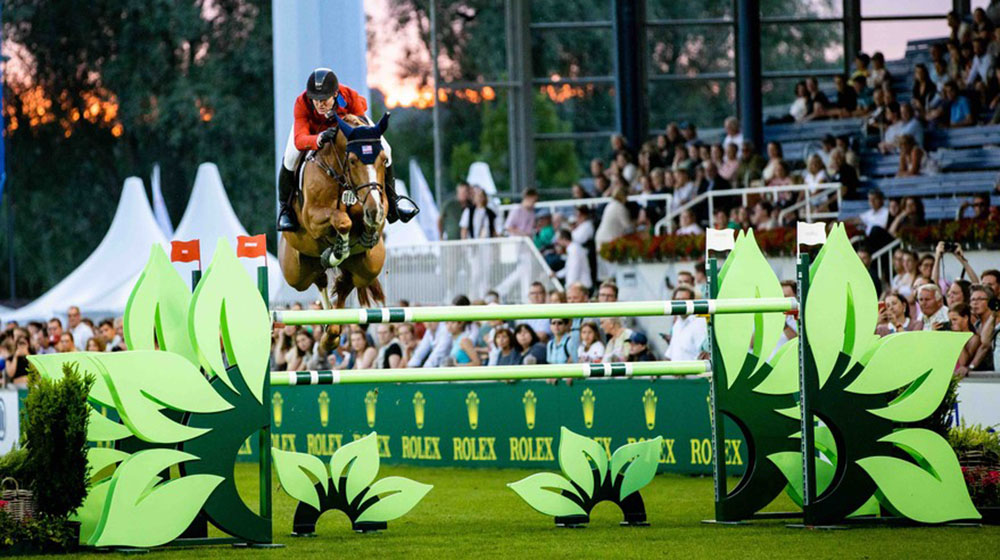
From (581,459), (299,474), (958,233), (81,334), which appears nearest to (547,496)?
(581,459)

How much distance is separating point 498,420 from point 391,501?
200 inches

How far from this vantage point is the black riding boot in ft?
33.9

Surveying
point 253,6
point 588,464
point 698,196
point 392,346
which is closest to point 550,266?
point 698,196

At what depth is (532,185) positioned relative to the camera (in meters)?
25.2

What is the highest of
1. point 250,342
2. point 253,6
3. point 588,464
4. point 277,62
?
point 253,6

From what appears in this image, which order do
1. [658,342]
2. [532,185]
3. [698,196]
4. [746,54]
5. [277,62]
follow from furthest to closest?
1. [532,185]
2. [746,54]
3. [698,196]
4. [658,342]
5. [277,62]

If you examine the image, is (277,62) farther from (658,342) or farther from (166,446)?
(166,446)

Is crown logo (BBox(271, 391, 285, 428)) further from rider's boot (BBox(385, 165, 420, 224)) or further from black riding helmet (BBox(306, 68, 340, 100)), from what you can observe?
black riding helmet (BBox(306, 68, 340, 100))

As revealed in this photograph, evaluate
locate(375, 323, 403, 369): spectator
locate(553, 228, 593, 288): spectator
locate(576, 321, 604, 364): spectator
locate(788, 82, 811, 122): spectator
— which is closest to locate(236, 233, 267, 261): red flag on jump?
locate(576, 321, 604, 364): spectator

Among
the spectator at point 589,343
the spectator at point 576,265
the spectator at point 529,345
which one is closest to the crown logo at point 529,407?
the spectator at point 529,345

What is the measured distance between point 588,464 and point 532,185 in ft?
49.8

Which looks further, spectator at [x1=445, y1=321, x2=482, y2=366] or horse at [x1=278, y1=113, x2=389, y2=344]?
spectator at [x1=445, y1=321, x2=482, y2=366]

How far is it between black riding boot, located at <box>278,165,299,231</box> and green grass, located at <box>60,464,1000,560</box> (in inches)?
85.0

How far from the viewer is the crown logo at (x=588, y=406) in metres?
14.4
